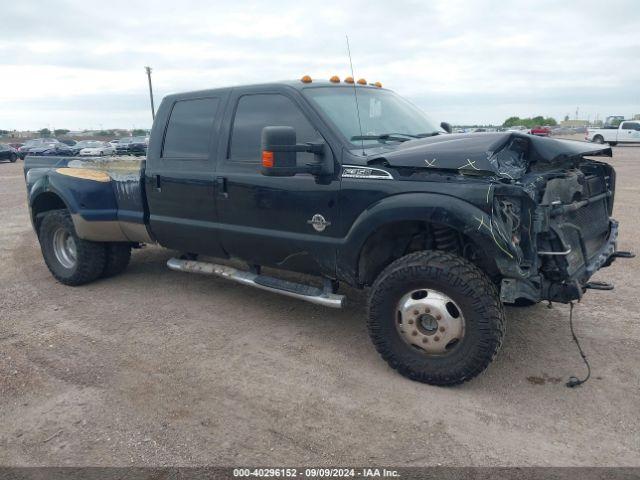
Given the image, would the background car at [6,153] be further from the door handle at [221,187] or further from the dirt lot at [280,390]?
the door handle at [221,187]

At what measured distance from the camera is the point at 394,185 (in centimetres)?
353

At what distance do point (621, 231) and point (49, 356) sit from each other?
24.1 ft

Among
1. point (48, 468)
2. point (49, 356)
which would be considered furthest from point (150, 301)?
point (48, 468)

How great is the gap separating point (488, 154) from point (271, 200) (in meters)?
1.67

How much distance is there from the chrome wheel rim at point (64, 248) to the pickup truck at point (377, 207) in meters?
0.57

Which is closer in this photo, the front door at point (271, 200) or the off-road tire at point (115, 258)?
the front door at point (271, 200)

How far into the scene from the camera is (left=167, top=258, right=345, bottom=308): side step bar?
3.98m

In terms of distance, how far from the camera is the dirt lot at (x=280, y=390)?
9.29 ft

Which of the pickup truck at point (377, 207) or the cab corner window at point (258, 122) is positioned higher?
the cab corner window at point (258, 122)

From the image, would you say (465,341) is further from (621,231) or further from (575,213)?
(621,231)

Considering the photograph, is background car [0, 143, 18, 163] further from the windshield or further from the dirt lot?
the windshield

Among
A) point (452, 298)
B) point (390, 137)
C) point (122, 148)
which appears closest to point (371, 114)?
point (390, 137)

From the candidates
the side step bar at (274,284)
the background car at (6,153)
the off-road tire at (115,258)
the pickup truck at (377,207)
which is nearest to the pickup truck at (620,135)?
the pickup truck at (377,207)

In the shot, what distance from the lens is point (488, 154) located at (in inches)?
127
